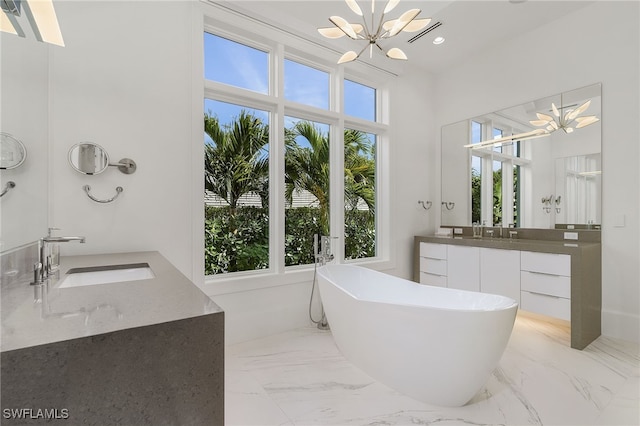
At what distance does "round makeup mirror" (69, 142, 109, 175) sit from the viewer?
1988 mm

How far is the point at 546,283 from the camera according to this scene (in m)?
2.77

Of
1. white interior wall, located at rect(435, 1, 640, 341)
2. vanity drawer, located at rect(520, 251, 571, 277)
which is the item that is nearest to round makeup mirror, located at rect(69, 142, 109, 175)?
vanity drawer, located at rect(520, 251, 571, 277)

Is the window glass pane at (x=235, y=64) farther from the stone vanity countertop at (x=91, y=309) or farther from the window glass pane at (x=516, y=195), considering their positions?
the window glass pane at (x=516, y=195)

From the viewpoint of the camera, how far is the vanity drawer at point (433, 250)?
3565 mm

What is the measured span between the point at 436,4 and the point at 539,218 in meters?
2.36

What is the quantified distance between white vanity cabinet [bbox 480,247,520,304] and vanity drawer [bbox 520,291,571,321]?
0.07 metres

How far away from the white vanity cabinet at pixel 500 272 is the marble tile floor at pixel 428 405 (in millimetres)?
506

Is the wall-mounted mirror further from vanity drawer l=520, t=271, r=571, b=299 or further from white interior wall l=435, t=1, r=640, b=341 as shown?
vanity drawer l=520, t=271, r=571, b=299

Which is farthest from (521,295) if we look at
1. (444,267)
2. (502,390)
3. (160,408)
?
(160,408)

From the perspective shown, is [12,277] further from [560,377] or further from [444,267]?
[444,267]

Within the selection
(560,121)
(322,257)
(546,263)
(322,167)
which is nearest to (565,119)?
(560,121)

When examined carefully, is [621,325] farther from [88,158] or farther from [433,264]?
[88,158]

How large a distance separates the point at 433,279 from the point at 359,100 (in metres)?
2.27

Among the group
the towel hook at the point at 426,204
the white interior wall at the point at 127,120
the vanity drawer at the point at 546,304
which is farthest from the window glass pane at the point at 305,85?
the vanity drawer at the point at 546,304
